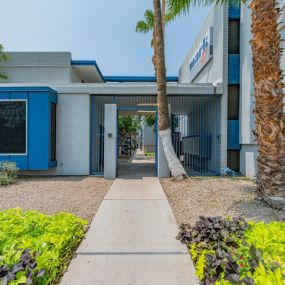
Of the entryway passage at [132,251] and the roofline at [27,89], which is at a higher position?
the roofline at [27,89]

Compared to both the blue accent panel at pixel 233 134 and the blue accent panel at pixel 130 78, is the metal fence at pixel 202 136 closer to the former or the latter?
the blue accent panel at pixel 233 134

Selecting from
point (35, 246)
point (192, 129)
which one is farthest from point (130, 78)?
point (35, 246)

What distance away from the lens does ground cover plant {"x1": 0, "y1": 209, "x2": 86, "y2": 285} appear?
2.69 meters

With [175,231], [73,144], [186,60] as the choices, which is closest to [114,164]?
[73,144]

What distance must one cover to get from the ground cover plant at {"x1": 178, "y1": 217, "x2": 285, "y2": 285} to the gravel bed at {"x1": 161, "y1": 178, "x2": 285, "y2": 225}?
1.11 meters

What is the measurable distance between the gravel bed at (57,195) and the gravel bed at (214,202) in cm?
202

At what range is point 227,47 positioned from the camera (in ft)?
36.4

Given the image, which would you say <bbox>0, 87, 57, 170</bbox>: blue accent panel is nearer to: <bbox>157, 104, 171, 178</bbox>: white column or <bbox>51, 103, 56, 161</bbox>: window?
<bbox>51, 103, 56, 161</bbox>: window

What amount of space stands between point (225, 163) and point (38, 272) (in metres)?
9.42

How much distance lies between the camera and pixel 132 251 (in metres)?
3.79

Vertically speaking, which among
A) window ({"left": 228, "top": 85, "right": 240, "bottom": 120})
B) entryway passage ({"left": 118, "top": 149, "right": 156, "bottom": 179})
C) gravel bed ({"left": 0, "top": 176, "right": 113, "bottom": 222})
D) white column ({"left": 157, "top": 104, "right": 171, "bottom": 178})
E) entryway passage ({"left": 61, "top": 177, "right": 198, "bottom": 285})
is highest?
window ({"left": 228, "top": 85, "right": 240, "bottom": 120})

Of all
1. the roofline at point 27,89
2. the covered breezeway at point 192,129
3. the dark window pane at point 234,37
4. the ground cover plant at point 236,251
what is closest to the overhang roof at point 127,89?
the covered breezeway at point 192,129

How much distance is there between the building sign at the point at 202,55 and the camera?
12.5 m

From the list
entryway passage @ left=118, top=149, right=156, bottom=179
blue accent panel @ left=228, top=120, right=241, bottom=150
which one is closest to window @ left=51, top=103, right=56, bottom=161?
entryway passage @ left=118, top=149, right=156, bottom=179
